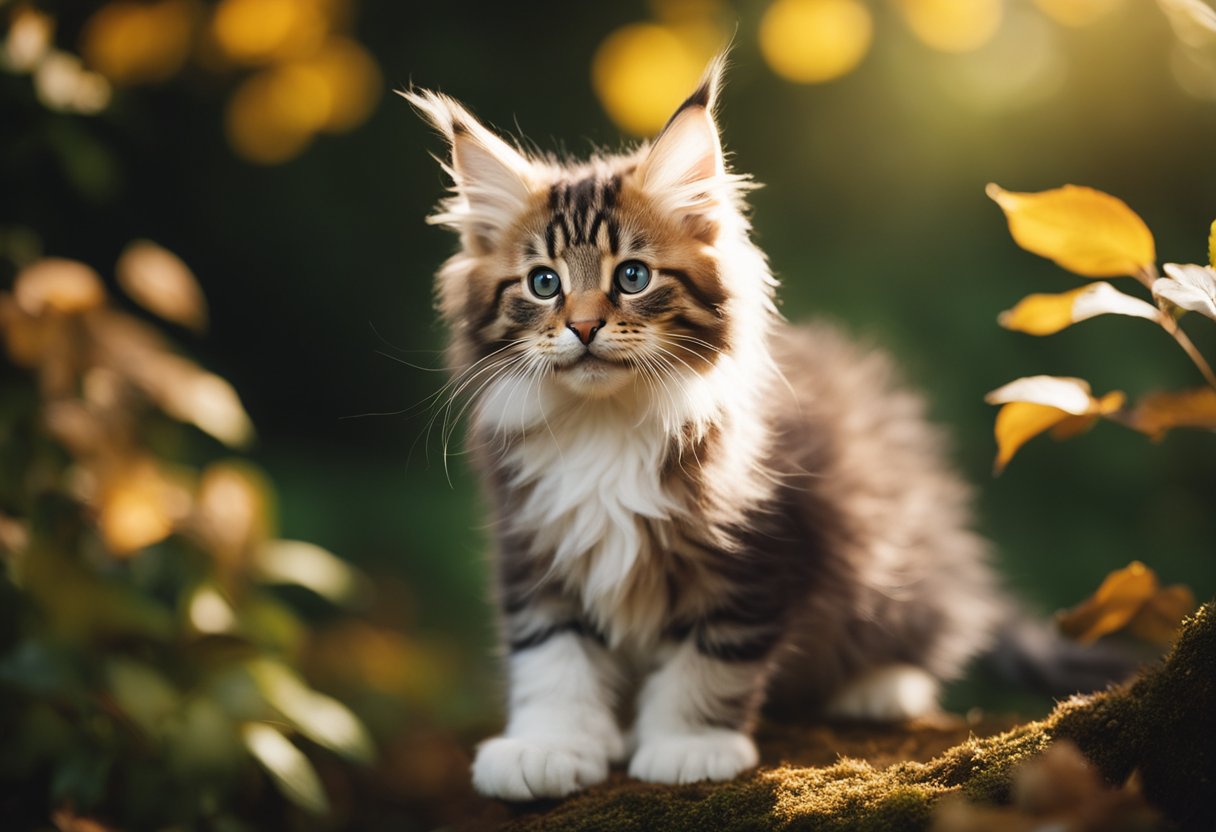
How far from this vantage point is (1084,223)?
1072 millimetres

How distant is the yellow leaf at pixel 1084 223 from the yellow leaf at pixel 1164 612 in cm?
41

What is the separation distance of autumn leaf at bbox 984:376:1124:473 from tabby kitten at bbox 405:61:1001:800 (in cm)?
41

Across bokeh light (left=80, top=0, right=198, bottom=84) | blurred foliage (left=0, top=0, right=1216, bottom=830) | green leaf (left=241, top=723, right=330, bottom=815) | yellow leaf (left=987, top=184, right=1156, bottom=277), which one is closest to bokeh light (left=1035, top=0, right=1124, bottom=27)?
blurred foliage (left=0, top=0, right=1216, bottom=830)

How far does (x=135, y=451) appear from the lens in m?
1.83

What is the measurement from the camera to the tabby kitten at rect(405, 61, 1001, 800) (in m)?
1.37

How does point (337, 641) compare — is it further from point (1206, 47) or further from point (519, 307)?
point (1206, 47)

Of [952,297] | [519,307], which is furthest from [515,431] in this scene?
[952,297]

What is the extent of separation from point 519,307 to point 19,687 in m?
0.95

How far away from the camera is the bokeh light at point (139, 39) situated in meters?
2.23

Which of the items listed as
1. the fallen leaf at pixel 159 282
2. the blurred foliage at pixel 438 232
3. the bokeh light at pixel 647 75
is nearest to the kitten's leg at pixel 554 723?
the blurred foliage at pixel 438 232

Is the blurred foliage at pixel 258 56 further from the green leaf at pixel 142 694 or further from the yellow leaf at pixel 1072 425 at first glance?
the yellow leaf at pixel 1072 425

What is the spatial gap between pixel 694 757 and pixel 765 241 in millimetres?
1870

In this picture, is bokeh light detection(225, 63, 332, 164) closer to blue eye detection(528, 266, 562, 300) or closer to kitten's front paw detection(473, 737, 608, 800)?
blue eye detection(528, 266, 562, 300)

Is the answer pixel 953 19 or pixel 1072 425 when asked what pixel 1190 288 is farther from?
pixel 953 19
